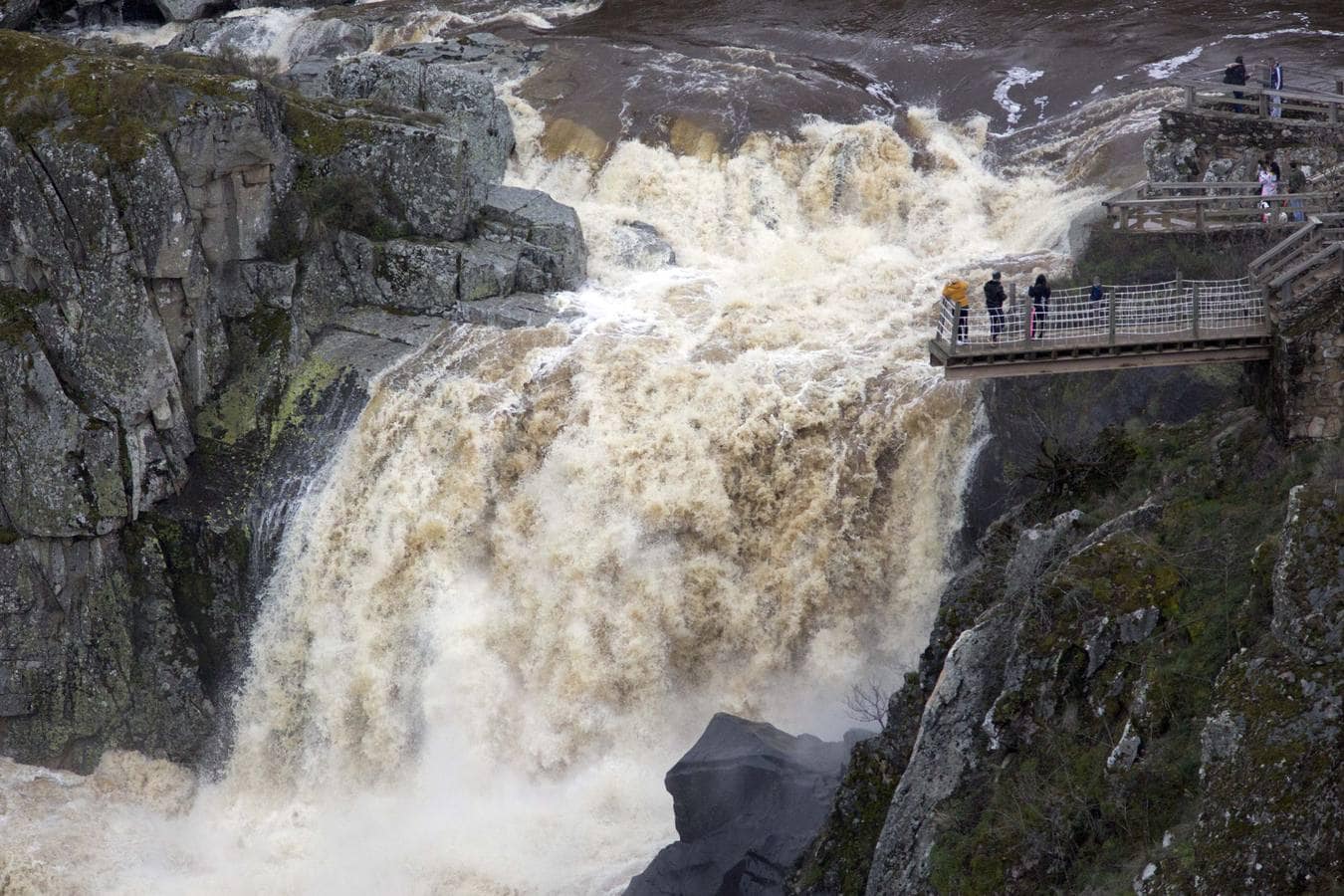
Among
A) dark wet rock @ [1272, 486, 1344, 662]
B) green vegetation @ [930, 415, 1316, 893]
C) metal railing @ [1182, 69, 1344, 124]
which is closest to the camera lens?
dark wet rock @ [1272, 486, 1344, 662]

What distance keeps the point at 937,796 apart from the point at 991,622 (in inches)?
92.6

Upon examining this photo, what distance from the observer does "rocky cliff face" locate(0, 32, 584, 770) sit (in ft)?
90.6

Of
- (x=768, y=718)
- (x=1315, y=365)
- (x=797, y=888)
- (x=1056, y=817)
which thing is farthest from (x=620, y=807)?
(x=1315, y=365)

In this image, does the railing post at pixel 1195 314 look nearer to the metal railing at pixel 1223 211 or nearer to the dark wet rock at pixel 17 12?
the metal railing at pixel 1223 211

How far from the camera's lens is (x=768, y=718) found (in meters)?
25.5

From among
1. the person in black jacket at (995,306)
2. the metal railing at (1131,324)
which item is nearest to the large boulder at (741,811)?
the metal railing at (1131,324)

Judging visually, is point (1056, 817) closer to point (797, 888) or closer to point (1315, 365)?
point (797, 888)

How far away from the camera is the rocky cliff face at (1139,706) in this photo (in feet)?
40.6

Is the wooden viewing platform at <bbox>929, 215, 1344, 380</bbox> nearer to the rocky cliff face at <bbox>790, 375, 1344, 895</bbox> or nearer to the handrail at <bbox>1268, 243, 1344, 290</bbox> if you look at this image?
the handrail at <bbox>1268, 243, 1344, 290</bbox>

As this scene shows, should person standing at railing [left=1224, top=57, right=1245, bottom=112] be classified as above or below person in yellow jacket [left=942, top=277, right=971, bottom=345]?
above

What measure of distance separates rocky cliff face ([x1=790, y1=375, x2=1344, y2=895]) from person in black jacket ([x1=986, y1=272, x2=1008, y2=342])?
9.04 ft

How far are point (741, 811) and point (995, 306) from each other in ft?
27.3

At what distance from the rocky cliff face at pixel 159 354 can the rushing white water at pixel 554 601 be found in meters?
1.10

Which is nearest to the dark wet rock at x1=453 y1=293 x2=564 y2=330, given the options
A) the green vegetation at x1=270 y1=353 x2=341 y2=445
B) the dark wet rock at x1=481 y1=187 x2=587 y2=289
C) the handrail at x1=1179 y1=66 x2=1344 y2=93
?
the dark wet rock at x1=481 y1=187 x2=587 y2=289
